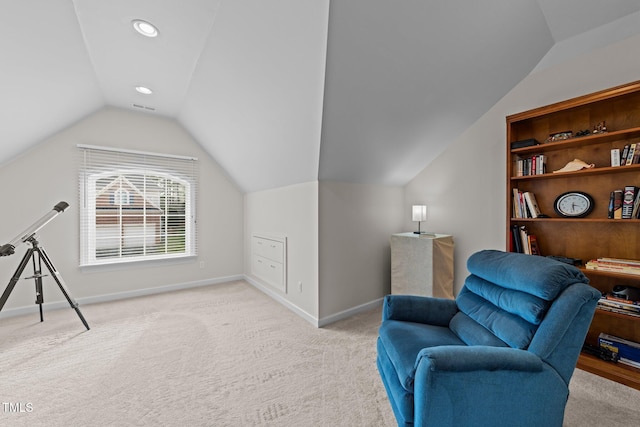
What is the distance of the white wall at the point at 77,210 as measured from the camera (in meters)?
3.02

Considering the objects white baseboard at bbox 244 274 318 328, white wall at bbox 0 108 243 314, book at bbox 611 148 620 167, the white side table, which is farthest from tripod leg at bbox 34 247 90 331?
book at bbox 611 148 620 167

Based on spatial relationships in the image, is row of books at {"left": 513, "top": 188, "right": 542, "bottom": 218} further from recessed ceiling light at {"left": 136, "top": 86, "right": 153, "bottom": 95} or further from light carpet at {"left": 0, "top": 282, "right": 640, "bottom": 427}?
recessed ceiling light at {"left": 136, "top": 86, "right": 153, "bottom": 95}

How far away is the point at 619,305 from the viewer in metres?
1.85

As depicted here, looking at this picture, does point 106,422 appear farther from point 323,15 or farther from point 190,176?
point 190,176

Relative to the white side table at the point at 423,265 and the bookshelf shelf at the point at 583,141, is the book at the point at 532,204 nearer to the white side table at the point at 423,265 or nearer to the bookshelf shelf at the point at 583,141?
the bookshelf shelf at the point at 583,141

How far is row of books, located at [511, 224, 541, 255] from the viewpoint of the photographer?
2.33 metres

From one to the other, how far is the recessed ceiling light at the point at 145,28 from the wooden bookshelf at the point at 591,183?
325 centimetres

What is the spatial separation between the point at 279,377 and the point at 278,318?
1044 mm

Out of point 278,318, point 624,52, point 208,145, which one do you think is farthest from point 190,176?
point 624,52

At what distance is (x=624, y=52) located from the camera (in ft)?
6.54

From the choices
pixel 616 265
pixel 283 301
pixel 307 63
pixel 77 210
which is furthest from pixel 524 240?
pixel 77 210

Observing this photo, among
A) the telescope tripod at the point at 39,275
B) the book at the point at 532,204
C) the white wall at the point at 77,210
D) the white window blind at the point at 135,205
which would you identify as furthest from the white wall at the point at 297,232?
the telescope tripod at the point at 39,275

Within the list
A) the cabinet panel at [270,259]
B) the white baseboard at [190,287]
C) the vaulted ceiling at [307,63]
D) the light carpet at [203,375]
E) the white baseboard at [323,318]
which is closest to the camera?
the light carpet at [203,375]

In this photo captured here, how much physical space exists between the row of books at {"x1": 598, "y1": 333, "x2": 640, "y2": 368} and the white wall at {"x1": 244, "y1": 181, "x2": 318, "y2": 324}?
7.79 ft
